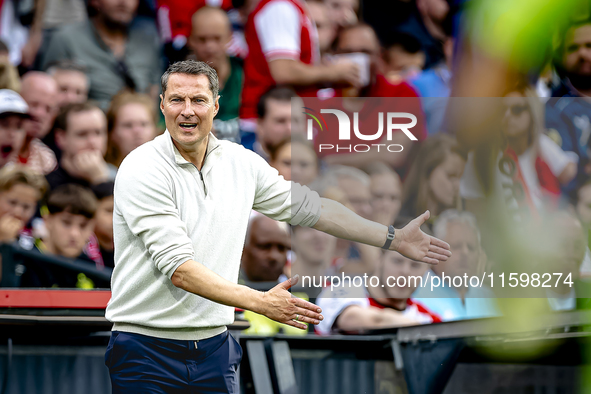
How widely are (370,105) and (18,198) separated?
258 cm

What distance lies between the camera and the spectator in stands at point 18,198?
16.6ft

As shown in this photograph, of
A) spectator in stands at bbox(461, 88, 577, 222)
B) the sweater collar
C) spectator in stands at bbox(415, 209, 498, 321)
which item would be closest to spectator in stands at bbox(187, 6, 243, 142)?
spectator in stands at bbox(461, 88, 577, 222)

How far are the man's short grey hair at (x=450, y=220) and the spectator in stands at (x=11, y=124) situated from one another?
3.22m

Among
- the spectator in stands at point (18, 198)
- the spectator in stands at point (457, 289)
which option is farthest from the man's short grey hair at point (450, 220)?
the spectator in stands at point (18, 198)

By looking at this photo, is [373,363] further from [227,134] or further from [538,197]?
[227,134]

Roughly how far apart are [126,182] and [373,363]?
1709 mm

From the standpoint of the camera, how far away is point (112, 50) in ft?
18.8

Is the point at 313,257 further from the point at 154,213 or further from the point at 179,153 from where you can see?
the point at 154,213

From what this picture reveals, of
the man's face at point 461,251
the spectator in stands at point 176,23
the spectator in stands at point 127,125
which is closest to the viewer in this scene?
the man's face at point 461,251

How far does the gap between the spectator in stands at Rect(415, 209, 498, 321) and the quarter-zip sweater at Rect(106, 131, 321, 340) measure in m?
1.55

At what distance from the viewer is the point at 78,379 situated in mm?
3359

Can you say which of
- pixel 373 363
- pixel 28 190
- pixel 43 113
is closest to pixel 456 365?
pixel 373 363

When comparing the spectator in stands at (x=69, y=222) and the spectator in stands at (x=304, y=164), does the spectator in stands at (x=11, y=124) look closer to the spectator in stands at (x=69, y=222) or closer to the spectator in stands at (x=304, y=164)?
the spectator in stands at (x=69, y=222)

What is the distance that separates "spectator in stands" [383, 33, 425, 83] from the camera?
589 cm
